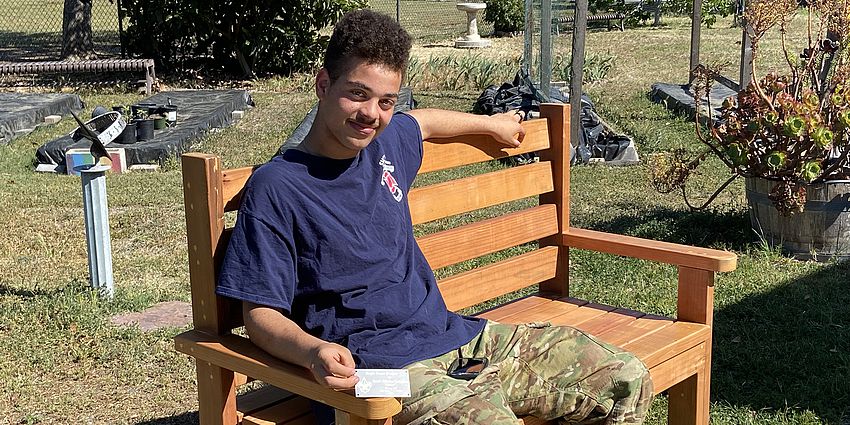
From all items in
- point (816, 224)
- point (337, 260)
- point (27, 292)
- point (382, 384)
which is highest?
point (337, 260)

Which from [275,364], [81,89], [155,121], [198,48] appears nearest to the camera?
[275,364]

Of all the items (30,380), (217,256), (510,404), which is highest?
(217,256)

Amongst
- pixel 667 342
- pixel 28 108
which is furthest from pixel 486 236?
pixel 28 108

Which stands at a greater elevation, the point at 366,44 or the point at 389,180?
the point at 366,44

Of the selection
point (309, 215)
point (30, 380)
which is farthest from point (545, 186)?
point (30, 380)

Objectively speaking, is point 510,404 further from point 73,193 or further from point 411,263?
point 73,193

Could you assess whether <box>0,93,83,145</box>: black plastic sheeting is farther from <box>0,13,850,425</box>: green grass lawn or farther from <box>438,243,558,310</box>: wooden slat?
<box>438,243,558,310</box>: wooden slat

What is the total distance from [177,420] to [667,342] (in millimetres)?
1826

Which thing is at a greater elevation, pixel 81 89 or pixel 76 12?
pixel 76 12

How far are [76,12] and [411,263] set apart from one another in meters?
14.5

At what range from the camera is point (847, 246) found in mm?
5668

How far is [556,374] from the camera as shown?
2.82 m

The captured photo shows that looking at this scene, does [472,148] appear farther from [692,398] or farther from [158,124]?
[158,124]

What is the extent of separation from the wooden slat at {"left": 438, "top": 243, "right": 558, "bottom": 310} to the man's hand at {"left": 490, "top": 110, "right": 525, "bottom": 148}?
42cm
